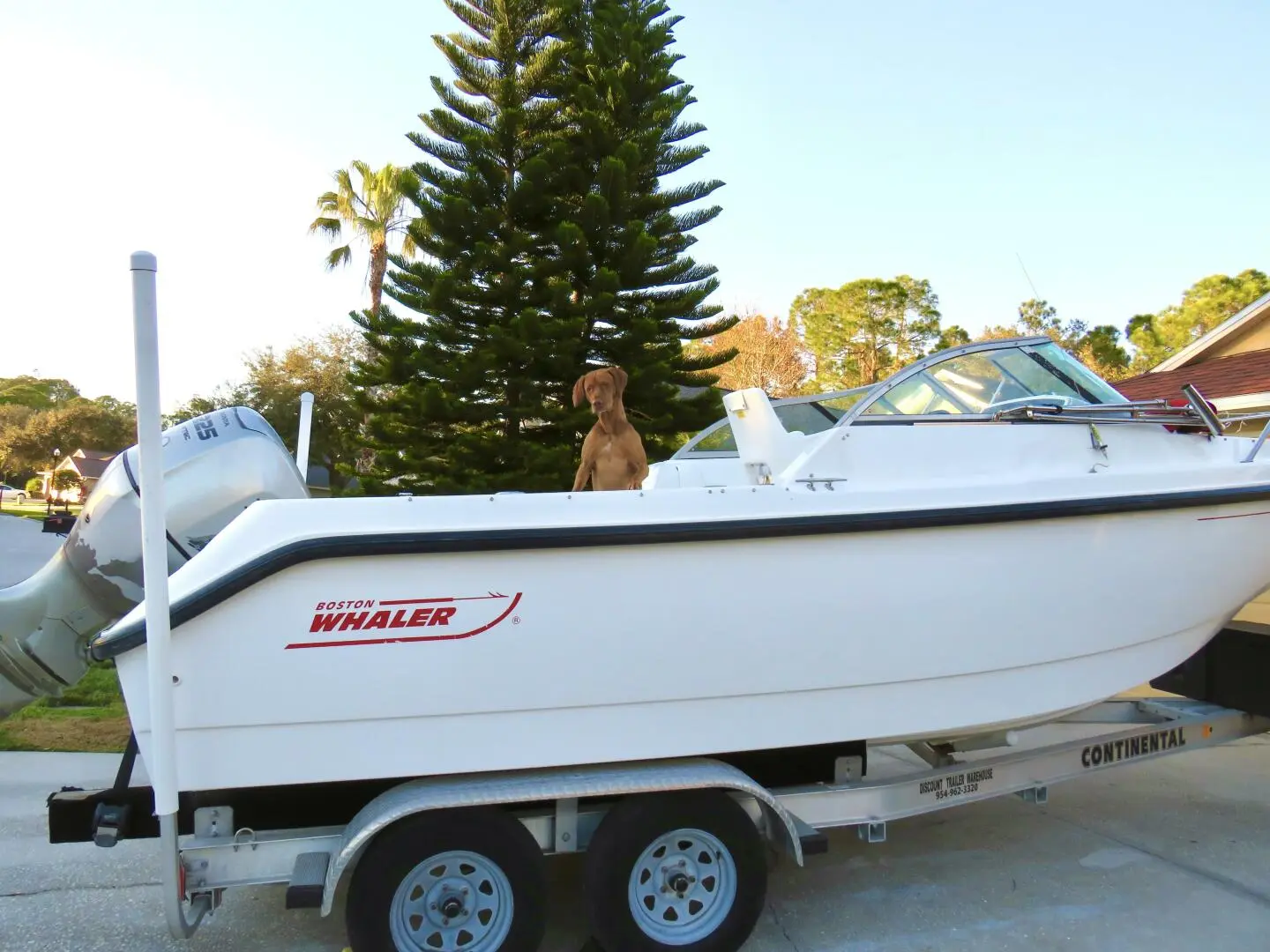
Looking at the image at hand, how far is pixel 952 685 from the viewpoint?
9.33 feet

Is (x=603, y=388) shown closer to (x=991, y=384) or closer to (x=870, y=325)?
(x=991, y=384)

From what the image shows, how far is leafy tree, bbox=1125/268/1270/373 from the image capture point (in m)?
39.0

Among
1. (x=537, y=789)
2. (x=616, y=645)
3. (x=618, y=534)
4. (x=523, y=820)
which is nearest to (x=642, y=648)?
(x=616, y=645)

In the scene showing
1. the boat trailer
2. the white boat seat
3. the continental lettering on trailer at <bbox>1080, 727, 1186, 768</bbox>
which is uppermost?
the white boat seat

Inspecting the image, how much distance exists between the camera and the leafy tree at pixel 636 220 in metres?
11.5

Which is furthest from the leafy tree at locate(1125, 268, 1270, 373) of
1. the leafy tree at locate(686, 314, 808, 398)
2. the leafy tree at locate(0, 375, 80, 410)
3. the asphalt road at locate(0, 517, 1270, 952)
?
the leafy tree at locate(0, 375, 80, 410)

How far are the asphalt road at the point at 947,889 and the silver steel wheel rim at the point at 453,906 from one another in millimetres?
394

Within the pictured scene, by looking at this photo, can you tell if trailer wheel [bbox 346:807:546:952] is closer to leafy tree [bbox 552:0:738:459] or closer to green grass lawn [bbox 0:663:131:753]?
green grass lawn [bbox 0:663:131:753]

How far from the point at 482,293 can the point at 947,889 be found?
991cm

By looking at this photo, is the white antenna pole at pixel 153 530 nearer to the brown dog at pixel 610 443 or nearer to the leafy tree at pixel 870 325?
the brown dog at pixel 610 443

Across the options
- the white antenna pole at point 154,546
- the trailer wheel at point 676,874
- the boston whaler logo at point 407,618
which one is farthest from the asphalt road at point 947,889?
the boston whaler logo at point 407,618

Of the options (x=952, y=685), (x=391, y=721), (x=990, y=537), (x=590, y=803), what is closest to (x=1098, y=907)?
(x=952, y=685)

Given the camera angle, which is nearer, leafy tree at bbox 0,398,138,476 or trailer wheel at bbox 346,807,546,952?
trailer wheel at bbox 346,807,546,952

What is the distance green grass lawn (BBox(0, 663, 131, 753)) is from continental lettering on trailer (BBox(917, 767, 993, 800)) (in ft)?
12.7
